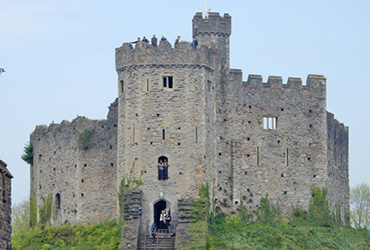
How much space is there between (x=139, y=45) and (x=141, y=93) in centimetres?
279

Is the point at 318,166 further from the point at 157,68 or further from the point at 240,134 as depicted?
the point at 157,68

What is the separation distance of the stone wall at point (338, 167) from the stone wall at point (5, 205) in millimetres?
37901

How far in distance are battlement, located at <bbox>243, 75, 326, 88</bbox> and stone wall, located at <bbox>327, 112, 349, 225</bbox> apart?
288 centimetres

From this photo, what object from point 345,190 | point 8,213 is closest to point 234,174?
point 345,190

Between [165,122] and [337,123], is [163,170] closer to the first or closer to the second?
[165,122]

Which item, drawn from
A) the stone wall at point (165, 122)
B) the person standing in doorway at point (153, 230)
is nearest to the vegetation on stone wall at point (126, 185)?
the stone wall at point (165, 122)

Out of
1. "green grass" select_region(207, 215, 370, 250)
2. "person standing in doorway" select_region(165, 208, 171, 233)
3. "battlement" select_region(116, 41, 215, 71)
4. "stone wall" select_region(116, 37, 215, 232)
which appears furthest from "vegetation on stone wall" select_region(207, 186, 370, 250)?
"battlement" select_region(116, 41, 215, 71)

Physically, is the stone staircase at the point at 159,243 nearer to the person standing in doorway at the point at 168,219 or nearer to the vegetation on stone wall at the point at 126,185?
the person standing in doorway at the point at 168,219

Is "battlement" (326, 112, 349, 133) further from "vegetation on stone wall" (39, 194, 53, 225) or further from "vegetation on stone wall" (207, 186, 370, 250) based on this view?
"vegetation on stone wall" (39, 194, 53, 225)

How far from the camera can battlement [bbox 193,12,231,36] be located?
59625mm

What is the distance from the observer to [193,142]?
50.8 meters

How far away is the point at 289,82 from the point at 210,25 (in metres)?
6.78

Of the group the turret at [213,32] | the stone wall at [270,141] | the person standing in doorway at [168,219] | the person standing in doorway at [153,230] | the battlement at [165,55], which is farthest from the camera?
the turret at [213,32]

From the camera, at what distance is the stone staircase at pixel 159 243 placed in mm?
47969
